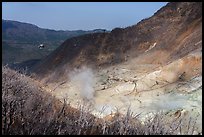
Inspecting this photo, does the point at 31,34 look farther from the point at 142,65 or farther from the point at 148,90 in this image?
the point at 148,90

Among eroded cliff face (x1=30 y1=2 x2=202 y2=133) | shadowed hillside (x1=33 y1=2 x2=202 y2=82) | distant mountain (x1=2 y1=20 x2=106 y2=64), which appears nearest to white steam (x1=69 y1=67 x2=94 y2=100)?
eroded cliff face (x1=30 y1=2 x2=202 y2=133)

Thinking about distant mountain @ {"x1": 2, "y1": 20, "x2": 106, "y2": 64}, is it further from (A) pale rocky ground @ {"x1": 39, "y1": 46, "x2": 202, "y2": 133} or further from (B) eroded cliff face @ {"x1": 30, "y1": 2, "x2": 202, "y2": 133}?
(A) pale rocky ground @ {"x1": 39, "y1": 46, "x2": 202, "y2": 133}

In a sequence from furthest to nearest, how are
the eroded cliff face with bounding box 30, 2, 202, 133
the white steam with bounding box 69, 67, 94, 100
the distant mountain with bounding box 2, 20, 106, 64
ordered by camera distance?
the distant mountain with bounding box 2, 20, 106, 64 < the white steam with bounding box 69, 67, 94, 100 < the eroded cliff face with bounding box 30, 2, 202, 133

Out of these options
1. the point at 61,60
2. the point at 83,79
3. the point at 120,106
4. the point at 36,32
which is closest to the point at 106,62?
the point at 83,79

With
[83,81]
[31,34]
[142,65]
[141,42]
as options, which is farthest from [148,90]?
[31,34]

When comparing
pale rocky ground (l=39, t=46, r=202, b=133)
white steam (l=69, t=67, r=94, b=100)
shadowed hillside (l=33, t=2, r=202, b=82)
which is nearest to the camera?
pale rocky ground (l=39, t=46, r=202, b=133)

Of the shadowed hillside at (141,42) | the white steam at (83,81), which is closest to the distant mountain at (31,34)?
the shadowed hillside at (141,42)
